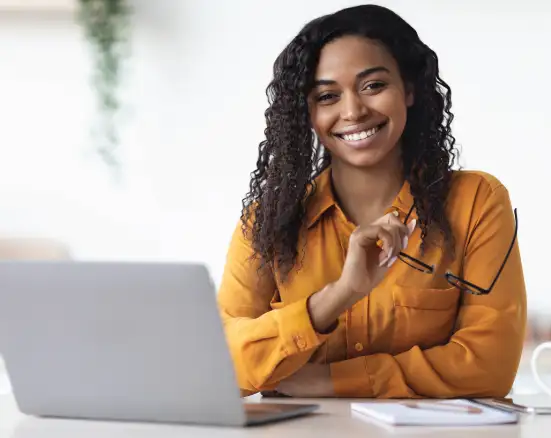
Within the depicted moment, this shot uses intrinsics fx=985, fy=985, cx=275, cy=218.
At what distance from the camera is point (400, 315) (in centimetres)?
196

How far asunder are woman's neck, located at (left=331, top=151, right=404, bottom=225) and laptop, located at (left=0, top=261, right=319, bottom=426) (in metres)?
0.80

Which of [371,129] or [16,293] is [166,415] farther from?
[371,129]

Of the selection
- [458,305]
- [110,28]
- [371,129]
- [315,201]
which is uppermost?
[110,28]

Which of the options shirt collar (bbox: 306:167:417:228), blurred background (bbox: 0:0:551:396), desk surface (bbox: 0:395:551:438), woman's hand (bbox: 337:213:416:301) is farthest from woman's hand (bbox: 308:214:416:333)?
blurred background (bbox: 0:0:551:396)

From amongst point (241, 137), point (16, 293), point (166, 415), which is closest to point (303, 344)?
point (166, 415)

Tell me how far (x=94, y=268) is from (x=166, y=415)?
224mm

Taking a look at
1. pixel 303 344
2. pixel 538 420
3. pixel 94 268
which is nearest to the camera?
pixel 94 268

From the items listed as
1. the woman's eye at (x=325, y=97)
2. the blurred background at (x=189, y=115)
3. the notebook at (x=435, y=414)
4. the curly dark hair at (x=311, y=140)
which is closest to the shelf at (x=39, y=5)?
the blurred background at (x=189, y=115)

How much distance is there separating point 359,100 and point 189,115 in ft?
5.52

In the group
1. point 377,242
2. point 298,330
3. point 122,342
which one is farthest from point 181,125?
point 122,342

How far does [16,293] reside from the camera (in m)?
1.29

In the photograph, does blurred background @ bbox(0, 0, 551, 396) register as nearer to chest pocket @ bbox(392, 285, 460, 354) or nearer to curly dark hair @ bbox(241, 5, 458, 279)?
curly dark hair @ bbox(241, 5, 458, 279)

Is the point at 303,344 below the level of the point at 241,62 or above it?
below

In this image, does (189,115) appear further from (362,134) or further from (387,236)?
(387,236)
